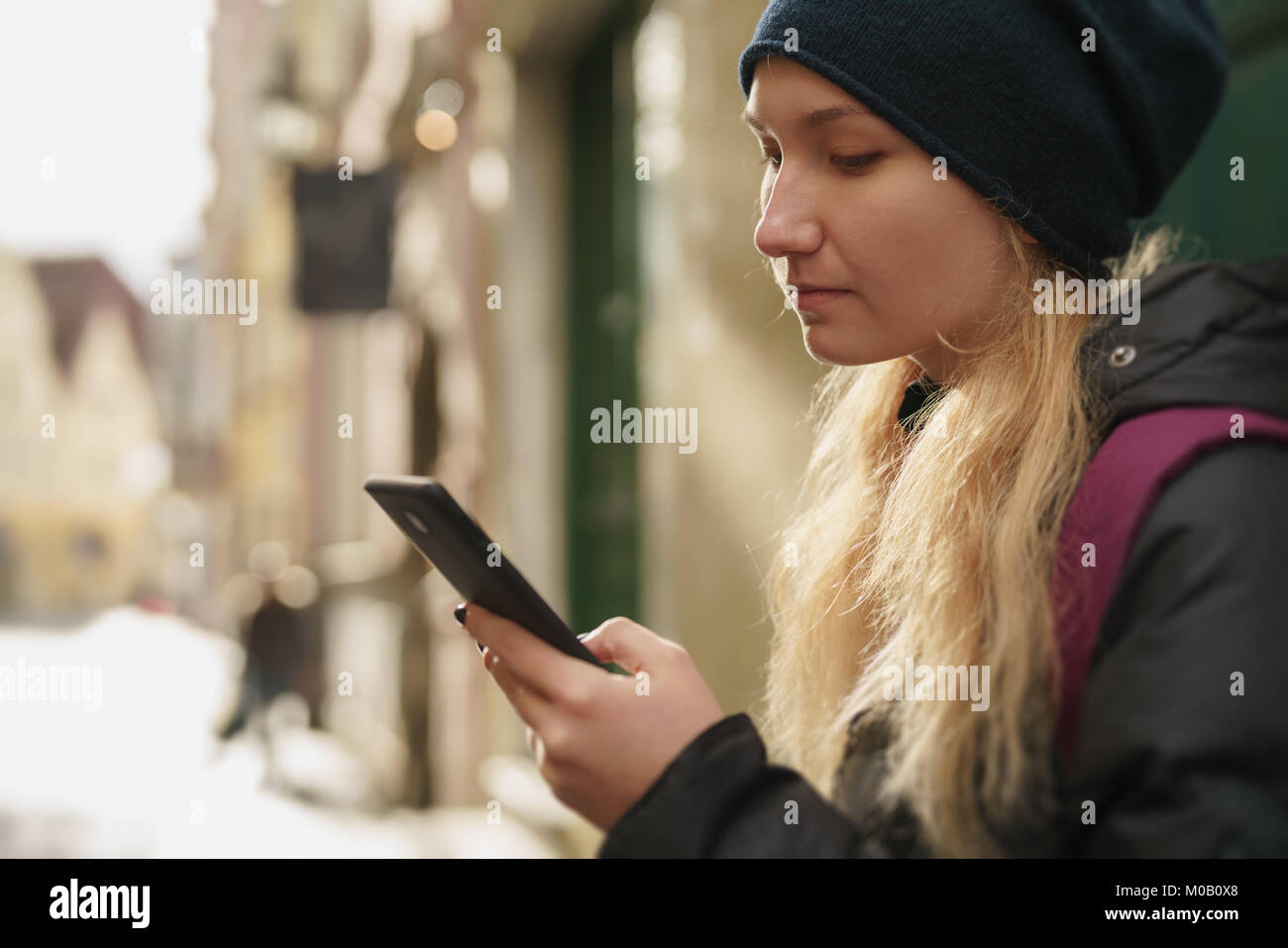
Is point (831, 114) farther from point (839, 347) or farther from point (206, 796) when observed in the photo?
point (206, 796)

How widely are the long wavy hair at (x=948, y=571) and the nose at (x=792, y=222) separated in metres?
0.24

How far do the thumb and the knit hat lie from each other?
2.08 ft

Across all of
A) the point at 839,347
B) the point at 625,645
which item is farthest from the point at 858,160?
the point at 625,645

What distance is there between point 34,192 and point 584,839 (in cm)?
700

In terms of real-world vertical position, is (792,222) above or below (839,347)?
above

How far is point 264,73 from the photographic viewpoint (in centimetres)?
758

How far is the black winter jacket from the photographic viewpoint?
0.88m

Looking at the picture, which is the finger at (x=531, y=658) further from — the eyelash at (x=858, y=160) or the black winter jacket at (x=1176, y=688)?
the eyelash at (x=858, y=160)

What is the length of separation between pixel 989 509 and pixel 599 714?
473 mm

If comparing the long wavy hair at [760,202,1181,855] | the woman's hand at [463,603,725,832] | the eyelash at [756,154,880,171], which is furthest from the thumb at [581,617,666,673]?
the eyelash at [756,154,880,171]

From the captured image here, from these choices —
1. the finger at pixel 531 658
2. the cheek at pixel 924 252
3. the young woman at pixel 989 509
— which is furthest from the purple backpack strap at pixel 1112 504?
the finger at pixel 531 658

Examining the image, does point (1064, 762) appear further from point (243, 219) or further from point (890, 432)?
point (243, 219)

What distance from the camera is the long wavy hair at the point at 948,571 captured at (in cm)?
104

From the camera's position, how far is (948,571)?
1166mm
